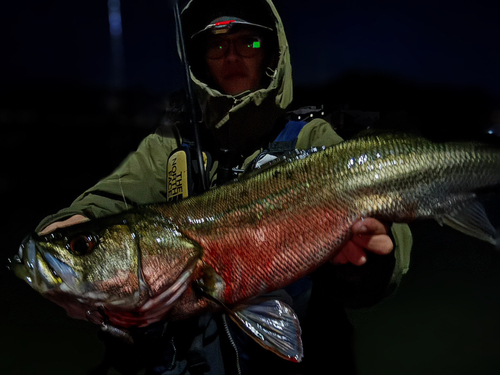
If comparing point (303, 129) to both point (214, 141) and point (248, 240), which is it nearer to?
point (214, 141)

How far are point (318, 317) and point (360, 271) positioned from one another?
0.61m

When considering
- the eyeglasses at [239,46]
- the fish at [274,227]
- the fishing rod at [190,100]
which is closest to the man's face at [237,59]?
the eyeglasses at [239,46]

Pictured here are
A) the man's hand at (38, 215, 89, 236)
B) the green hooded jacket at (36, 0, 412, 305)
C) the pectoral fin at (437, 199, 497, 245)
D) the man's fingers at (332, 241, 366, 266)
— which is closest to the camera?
the pectoral fin at (437, 199, 497, 245)

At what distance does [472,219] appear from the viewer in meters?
1.71

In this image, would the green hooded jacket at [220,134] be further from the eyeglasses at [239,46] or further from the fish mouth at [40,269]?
the fish mouth at [40,269]

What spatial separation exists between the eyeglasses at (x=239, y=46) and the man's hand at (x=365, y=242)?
69.1 inches

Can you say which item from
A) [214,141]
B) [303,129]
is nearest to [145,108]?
[214,141]

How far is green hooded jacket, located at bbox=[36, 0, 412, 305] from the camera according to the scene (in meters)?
2.31

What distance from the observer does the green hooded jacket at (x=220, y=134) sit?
231 cm

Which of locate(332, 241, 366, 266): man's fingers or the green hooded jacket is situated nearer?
locate(332, 241, 366, 266): man's fingers

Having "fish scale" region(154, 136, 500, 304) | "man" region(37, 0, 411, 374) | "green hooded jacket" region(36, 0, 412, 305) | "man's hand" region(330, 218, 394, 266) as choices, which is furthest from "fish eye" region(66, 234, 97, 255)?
"man's hand" region(330, 218, 394, 266)

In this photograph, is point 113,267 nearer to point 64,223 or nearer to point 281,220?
point 64,223

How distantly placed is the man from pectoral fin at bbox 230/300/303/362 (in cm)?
14

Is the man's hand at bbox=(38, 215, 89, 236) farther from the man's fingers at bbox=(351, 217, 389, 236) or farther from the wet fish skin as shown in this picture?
the man's fingers at bbox=(351, 217, 389, 236)
